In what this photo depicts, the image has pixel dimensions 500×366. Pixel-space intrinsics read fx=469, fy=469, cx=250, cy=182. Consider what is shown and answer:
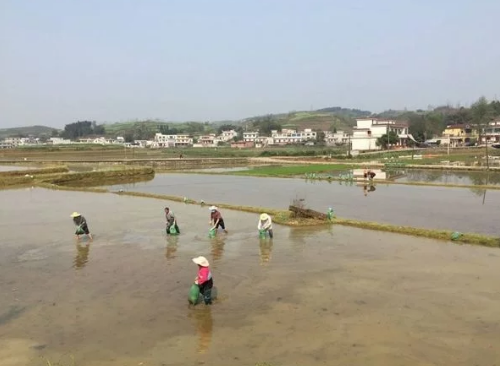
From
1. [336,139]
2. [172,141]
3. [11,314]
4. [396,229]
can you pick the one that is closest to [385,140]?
[336,139]

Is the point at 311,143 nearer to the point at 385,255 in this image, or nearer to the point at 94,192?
the point at 94,192

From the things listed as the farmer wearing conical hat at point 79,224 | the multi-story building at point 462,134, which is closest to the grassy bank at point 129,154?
the multi-story building at point 462,134

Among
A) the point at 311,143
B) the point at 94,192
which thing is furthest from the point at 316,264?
the point at 311,143

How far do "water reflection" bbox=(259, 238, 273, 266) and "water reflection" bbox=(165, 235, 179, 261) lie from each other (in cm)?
253

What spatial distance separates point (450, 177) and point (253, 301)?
106 feet

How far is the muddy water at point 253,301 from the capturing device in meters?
7.32

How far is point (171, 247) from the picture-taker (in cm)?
1440

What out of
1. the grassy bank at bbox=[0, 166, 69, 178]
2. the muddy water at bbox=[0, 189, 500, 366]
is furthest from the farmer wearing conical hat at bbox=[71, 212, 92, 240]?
the grassy bank at bbox=[0, 166, 69, 178]

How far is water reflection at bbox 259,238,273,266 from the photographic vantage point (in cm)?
1277

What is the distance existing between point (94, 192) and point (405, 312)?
25.5m

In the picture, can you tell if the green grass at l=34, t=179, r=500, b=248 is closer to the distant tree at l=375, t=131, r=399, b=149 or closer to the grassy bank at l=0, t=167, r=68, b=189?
the grassy bank at l=0, t=167, r=68, b=189

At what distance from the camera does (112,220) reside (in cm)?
1978

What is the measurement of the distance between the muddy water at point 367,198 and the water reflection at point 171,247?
8.22m

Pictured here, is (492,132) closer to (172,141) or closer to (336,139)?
(336,139)
